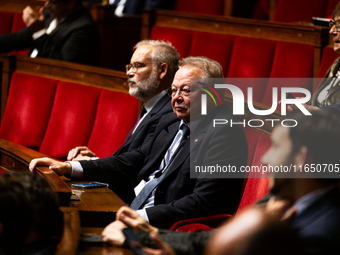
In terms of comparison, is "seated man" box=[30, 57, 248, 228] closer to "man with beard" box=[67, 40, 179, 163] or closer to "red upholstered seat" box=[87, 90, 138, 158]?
"man with beard" box=[67, 40, 179, 163]

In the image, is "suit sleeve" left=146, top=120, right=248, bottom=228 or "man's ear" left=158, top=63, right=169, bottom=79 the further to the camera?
"man's ear" left=158, top=63, right=169, bottom=79

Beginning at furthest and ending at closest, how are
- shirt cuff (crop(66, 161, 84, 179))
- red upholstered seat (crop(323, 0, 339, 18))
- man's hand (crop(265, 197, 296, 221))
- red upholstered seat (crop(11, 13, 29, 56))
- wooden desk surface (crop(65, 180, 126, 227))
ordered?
1. red upholstered seat (crop(11, 13, 29, 56))
2. red upholstered seat (crop(323, 0, 339, 18))
3. shirt cuff (crop(66, 161, 84, 179))
4. wooden desk surface (crop(65, 180, 126, 227))
5. man's hand (crop(265, 197, 296, 221))

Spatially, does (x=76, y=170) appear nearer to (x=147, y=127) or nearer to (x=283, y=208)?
(x=147, y=127)

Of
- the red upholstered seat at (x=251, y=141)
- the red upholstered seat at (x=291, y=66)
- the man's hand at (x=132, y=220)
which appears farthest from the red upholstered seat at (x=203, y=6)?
the man's hand at (x=132, y=220)

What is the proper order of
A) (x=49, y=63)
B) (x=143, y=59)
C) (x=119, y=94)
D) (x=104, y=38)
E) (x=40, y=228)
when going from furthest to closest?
(x=104, y=38), (x=49, y=63), (x=119, y=94), (x=143, y=59), (x=40, y=228)

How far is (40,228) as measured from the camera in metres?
0.52

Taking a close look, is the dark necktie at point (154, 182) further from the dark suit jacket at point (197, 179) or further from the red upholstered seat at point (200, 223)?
the red upholstered seat at point (200, 223)

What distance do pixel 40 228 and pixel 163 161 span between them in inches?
19.0

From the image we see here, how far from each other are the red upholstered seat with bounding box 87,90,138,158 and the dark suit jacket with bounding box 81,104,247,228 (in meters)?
0.27

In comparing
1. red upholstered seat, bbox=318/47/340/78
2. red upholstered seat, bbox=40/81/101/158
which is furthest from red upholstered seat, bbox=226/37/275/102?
red upholstered seat, bbox=40/81/101/158

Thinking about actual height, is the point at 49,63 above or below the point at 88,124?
above

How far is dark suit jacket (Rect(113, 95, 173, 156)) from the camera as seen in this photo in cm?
109

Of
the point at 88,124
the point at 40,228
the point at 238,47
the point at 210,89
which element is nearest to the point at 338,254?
the point at 40,228

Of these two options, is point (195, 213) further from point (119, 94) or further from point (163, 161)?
point (119, 94)
